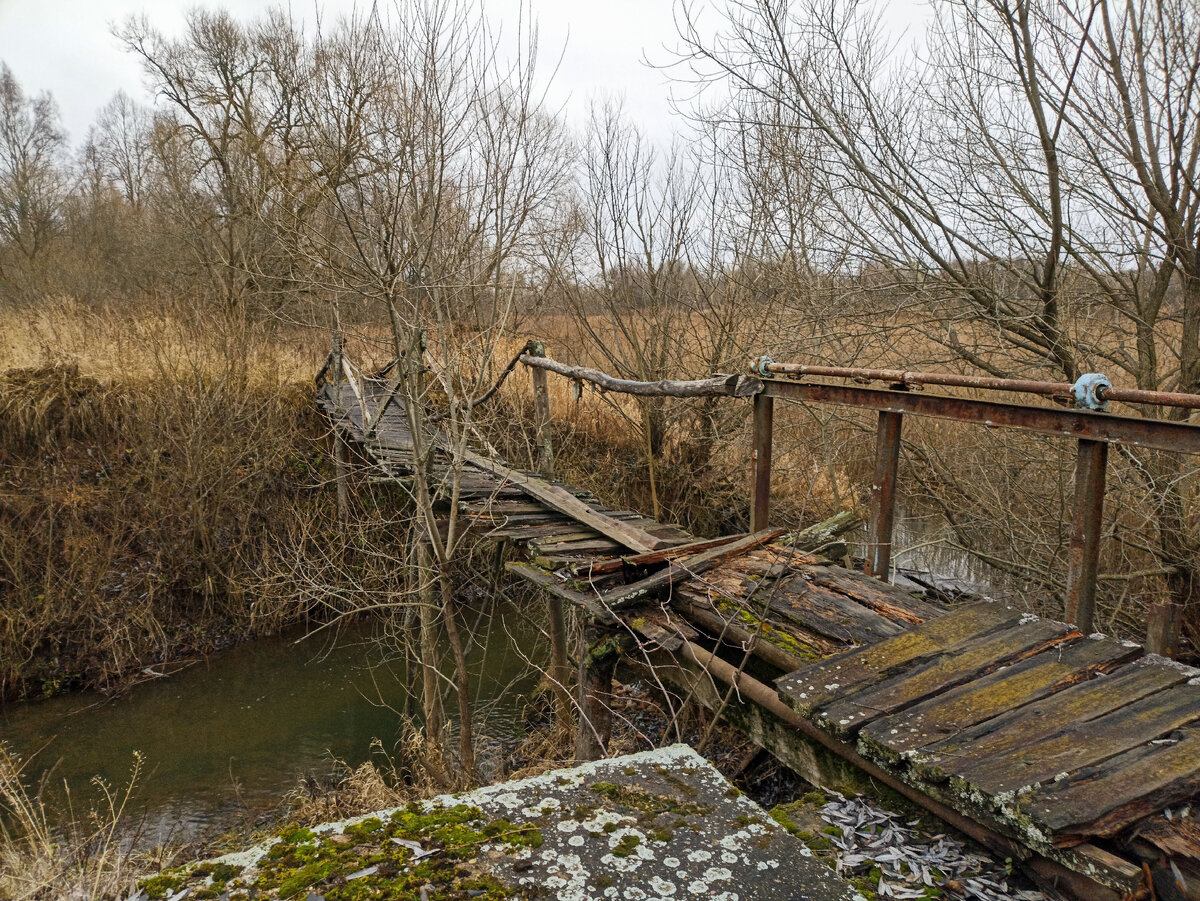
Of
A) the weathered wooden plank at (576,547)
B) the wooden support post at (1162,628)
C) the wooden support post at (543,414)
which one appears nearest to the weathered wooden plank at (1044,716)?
the wooden support post at (1162,628)

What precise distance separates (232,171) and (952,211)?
48.1ft

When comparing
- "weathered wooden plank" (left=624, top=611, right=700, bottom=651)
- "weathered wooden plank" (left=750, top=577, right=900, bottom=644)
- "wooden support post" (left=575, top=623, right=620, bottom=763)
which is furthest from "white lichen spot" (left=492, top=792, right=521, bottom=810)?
"wooden support post" (left=575, top=623, right=620, bottom=763)

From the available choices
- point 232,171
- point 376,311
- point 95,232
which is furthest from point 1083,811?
point 95,232

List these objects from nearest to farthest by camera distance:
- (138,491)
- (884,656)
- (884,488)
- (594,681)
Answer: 1. (884,656)
2. (884,488)
3. (594,681)
4. (138,491)

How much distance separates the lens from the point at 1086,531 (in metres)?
2.67

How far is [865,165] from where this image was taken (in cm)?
604

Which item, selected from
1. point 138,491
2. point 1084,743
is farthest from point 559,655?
point 138,491

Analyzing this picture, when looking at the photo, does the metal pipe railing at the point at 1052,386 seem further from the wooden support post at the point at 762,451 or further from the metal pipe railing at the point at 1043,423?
the wooden support post at the point at 762,451

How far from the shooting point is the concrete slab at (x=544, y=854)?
3.08 feet

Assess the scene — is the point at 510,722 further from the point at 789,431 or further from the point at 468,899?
the point at 468,899

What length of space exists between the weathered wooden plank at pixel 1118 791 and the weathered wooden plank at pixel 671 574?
6.57ft

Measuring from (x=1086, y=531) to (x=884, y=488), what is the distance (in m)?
0.94

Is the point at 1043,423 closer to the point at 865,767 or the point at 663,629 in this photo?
the point at 865,767

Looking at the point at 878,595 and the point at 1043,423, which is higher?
the point at 1043,423
